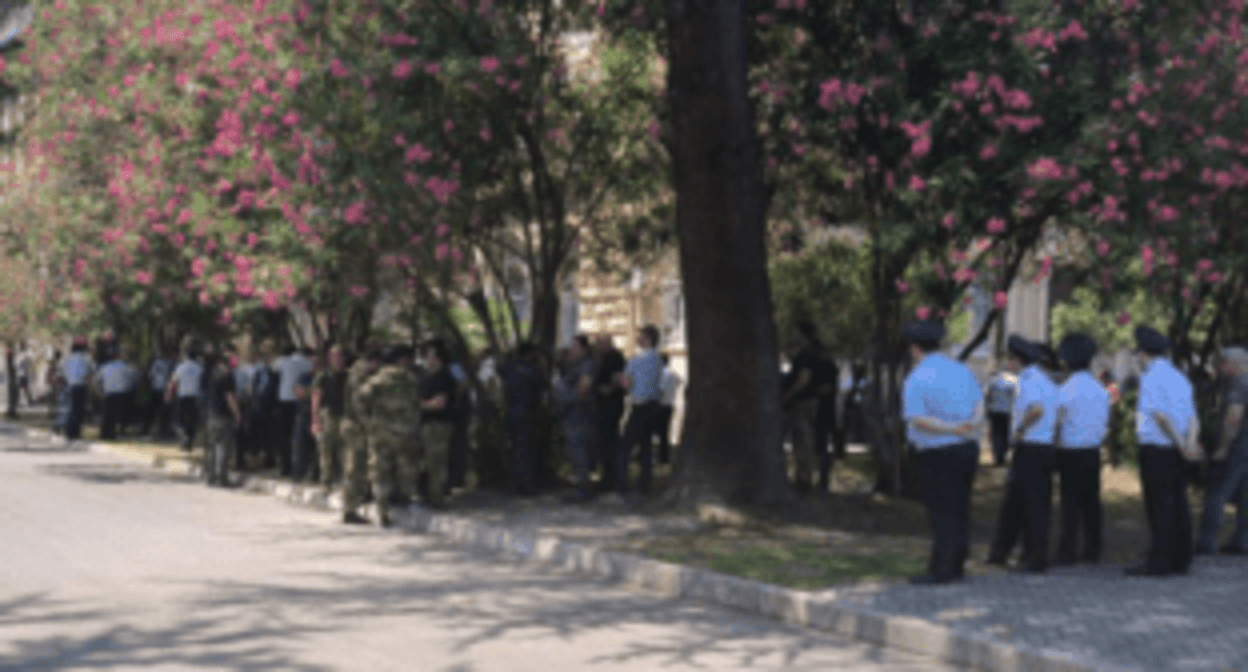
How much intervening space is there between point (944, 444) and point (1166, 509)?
6.70 feet

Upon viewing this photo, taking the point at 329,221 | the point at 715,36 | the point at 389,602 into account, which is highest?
the point at 715,36

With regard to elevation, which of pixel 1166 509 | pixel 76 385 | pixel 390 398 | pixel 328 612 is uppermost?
pixel 76 385

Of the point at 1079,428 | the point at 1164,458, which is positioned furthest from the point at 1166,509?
the point at 1079,428

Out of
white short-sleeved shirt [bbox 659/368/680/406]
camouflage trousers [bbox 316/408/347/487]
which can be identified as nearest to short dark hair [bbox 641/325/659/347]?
camouflage trousers [bbox 316/408/347/487]

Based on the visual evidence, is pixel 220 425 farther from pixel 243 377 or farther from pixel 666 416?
pixel 666 416

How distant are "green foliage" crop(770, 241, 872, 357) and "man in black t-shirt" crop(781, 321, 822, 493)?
587 centimetres

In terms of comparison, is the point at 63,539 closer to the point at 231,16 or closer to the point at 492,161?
the point at 492,161

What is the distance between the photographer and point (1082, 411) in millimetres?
11656

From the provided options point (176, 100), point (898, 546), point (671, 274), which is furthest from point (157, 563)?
point (671, 274)

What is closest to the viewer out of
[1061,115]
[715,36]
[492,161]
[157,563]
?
[157,563]

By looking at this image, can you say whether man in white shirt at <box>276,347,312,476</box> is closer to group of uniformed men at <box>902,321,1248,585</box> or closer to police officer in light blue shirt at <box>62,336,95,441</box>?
police officer in light blue shirt at <box>62,336,95,441</box>

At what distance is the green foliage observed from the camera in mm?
24719

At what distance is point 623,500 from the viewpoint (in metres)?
16.8

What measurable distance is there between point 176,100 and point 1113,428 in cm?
1465
